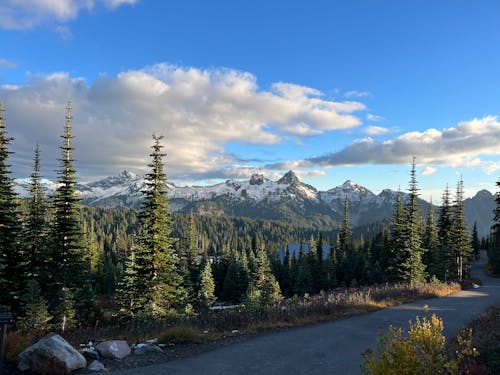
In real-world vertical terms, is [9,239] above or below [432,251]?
above

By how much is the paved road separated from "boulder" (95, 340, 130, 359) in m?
1.12

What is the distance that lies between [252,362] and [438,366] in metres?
5.44

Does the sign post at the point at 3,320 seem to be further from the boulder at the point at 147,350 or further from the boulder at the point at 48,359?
the boulder at the point at 147,350

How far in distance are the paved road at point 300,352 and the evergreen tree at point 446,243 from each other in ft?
126

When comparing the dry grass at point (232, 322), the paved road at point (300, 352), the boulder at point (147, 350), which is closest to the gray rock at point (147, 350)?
the boulder at point (147, 350)

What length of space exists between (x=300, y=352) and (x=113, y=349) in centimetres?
544

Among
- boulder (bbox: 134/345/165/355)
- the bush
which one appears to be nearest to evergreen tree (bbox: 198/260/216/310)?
the bush

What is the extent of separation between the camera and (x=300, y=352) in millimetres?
9859

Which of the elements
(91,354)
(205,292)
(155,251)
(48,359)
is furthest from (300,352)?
(205,292)

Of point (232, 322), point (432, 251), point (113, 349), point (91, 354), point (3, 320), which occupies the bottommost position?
point (432, 251)

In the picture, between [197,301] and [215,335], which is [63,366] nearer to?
[215,335]

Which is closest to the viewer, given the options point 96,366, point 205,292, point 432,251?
point 96,366

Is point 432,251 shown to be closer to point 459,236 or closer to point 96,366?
point 459,236

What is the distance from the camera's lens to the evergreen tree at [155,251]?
22.4m
